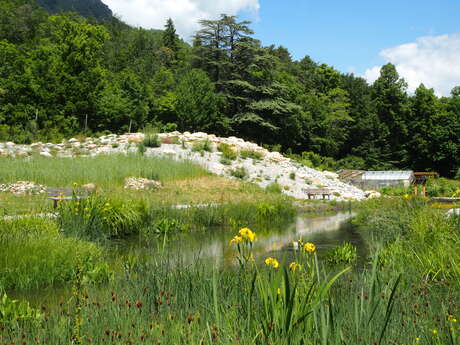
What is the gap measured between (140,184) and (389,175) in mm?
17131

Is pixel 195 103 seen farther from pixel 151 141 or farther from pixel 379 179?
pixel 379 179

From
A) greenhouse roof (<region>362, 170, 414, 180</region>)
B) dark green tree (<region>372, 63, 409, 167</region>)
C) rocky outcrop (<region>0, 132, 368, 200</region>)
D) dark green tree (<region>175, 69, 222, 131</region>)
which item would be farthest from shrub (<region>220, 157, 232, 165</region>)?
dark green tree (<region>372, 63, 409, 167</region>)

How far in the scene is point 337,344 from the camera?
1938 mm

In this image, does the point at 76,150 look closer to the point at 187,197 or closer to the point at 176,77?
the point at 187,197

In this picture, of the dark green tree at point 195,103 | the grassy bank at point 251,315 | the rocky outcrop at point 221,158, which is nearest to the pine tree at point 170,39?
the dark green tree at point 195,103

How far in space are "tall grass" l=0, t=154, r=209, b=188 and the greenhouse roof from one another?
42.6 ft

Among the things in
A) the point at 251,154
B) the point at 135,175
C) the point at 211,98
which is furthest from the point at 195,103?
the point at 135,175

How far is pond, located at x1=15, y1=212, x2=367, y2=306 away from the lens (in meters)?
5.36

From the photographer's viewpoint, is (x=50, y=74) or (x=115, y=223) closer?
(x=115, y=223)

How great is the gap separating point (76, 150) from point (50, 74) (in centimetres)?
1109

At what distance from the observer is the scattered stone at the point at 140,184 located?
43.7 feet

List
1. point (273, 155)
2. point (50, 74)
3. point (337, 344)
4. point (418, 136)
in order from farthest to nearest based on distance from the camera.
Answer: point (418, 136)
point (50, 74)
point (273, 155)
point (337, 344)

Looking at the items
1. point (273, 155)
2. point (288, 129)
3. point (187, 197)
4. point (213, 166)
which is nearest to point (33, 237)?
point (187, 197)

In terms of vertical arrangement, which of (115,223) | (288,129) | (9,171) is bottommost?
(115,223)
